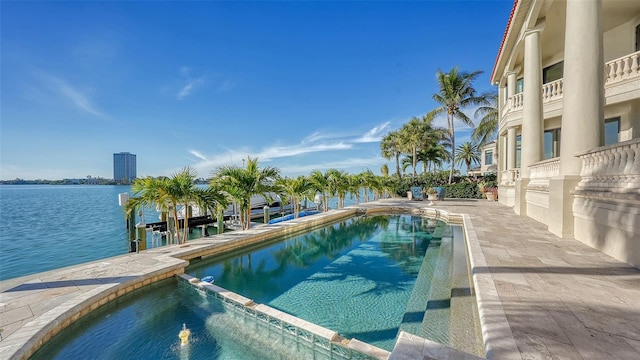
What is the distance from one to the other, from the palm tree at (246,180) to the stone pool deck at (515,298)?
367cm

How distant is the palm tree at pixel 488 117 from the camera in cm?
2417

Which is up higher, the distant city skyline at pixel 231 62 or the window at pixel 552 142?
the distant city skyline at pixel 231 62

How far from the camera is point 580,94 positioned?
5871 millimetres

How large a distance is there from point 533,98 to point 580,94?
4204 mm

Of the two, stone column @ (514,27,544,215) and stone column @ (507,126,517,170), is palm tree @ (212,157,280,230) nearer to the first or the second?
stone column @ (514,27,544,215)

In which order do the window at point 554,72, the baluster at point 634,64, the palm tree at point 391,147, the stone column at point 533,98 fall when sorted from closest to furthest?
the baluster at point 634,64 < the stone column at point 533,98 < the window at point 554,72 < the palm tree at point 391,147

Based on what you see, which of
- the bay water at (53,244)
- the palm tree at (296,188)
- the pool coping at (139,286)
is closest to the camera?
the pool coping at (139,286)

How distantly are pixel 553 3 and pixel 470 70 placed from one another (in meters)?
18.0

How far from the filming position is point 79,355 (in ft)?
Answer: 11.3

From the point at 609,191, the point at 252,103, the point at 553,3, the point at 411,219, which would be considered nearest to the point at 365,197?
the point at 411,219

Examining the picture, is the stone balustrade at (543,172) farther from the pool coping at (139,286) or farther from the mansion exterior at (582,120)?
the pool coping at (139,286)

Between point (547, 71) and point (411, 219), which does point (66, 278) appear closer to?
point (411, 219)

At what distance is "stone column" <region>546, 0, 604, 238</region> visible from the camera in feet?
18.9

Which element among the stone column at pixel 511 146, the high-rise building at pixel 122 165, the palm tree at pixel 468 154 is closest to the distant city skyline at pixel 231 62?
the stone column at pixel 511 146
